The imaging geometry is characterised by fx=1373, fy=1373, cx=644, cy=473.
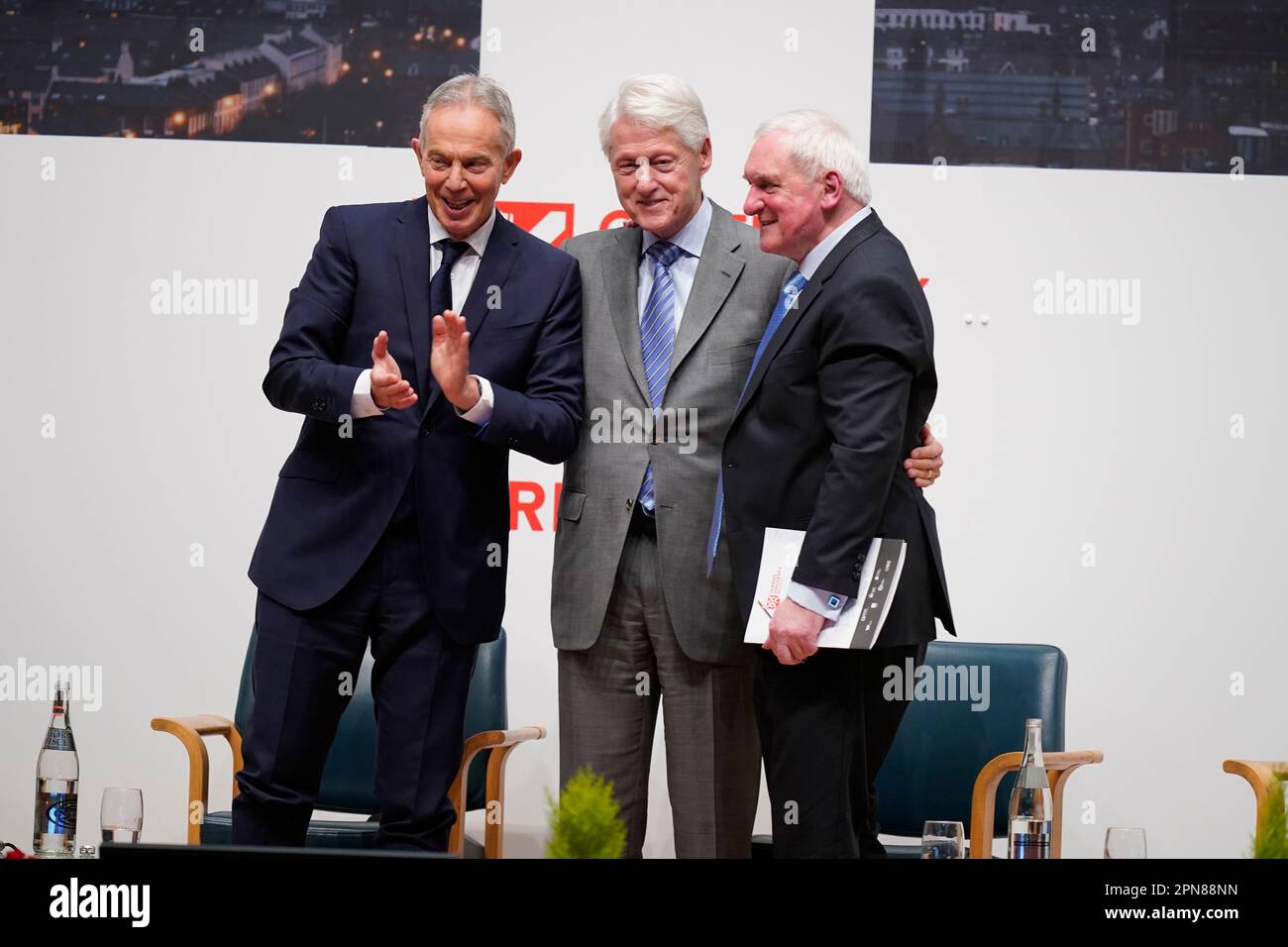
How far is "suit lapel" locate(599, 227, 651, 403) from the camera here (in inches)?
111

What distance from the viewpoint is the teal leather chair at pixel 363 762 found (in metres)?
3.32

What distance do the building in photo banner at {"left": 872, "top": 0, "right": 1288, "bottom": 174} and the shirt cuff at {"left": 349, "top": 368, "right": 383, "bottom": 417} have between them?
2.27m

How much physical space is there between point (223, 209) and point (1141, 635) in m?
3.12

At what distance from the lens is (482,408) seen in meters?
2.56

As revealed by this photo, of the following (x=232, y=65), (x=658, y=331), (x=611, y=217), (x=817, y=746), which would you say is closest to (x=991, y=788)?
(x=817, y=746)

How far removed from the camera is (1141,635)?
423 centimetres

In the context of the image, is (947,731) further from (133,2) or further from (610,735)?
(133,2)

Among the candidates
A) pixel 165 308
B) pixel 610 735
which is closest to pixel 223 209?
pixel 165 308

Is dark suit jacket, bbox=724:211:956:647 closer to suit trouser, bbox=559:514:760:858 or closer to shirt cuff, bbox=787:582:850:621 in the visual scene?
shirt cuff, bbox=787:582:850:621

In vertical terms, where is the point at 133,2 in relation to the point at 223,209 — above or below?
above

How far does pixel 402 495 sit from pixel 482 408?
25 centimetres

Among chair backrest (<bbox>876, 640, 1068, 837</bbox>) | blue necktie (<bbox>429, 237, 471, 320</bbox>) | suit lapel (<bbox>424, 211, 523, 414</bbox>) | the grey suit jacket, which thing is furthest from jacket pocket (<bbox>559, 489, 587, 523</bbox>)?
chair backrest (<bbox>876, 640, 1068, 837</bbox>)

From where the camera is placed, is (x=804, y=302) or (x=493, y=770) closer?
(x=804, y=302)

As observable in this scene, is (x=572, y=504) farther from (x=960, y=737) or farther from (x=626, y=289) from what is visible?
(x=960, y=737)
